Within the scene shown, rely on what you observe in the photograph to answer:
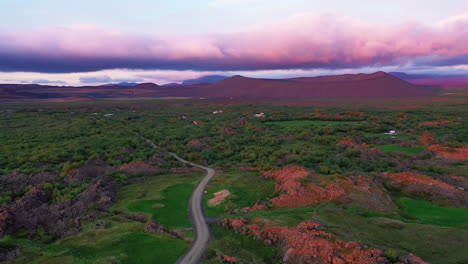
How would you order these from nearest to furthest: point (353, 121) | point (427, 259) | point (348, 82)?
1. point (427, 259)
2. point (353, 121)
3. point (348, 82)

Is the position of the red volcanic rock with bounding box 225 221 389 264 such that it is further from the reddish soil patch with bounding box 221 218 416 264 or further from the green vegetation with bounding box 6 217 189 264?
the green vegetation with bounding box 6 217 189 264

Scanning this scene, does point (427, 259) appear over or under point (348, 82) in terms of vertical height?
under

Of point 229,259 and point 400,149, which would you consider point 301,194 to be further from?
point 400,149

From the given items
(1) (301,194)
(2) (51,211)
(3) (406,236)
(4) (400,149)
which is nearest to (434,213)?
(3) (406,236)

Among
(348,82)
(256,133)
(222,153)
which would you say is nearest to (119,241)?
(222,153)

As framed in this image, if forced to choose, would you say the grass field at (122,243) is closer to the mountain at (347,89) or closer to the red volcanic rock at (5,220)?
the red volcanic rock at (5,220)

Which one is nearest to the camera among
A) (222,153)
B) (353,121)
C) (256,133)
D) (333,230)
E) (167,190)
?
(333,230)

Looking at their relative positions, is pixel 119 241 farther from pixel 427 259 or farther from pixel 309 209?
pixel 427 259

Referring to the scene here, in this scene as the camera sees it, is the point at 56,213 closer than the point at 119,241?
No
